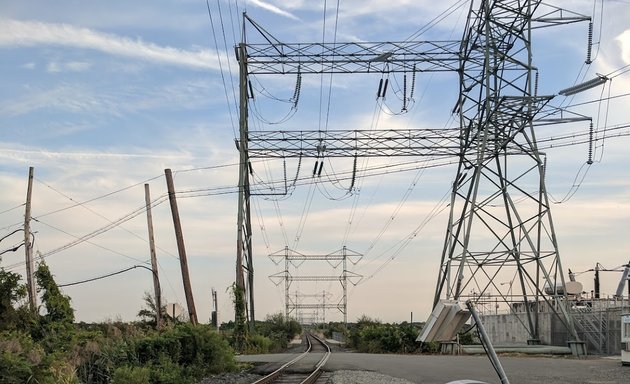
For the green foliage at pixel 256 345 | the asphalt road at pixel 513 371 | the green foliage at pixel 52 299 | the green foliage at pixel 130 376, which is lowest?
the green foliage at pixel 256 345

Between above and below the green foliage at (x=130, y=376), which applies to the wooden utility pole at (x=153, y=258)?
above

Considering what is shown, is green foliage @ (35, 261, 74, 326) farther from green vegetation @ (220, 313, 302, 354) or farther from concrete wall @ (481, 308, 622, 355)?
concrete wall @ (481, 308, 622, 355)

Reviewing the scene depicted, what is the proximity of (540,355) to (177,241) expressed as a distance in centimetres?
1846

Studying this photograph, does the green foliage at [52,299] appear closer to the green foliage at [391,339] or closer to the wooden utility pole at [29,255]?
the wooden utility pole at [29,255]

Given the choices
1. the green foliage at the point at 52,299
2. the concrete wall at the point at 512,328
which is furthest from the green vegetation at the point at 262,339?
the concrete wall at the point at 512,328

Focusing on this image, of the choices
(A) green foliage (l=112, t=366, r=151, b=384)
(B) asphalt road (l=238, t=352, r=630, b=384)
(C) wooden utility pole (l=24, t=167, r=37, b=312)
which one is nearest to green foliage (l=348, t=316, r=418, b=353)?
(B) asphalt road (l=238, t=352, r=630, b=384)

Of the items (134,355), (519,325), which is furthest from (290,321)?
(134,355)

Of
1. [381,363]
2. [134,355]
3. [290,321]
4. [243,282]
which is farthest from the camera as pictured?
[290,321]

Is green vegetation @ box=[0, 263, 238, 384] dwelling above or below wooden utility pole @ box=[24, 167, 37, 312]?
below

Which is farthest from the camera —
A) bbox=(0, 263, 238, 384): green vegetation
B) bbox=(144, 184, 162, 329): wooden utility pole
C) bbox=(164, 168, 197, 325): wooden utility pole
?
bbox=(144, 184, 162, 329): wooden utility pole

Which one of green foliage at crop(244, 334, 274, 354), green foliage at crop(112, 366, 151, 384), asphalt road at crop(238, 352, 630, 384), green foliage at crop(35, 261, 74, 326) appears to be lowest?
green foliage at crop(244, 334, 274, 354)

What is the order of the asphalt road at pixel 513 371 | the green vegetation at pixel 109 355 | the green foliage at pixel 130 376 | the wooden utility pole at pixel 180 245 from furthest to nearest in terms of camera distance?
the wooden utility pole at pixel 180 245 → the asphalt road at pixel 513 371 → the green foliage at pixel 130 376 → the green vegetation at pixel 109 355

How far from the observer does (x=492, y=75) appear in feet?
116

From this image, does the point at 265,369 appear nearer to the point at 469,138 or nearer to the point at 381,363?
the point at 381,363
